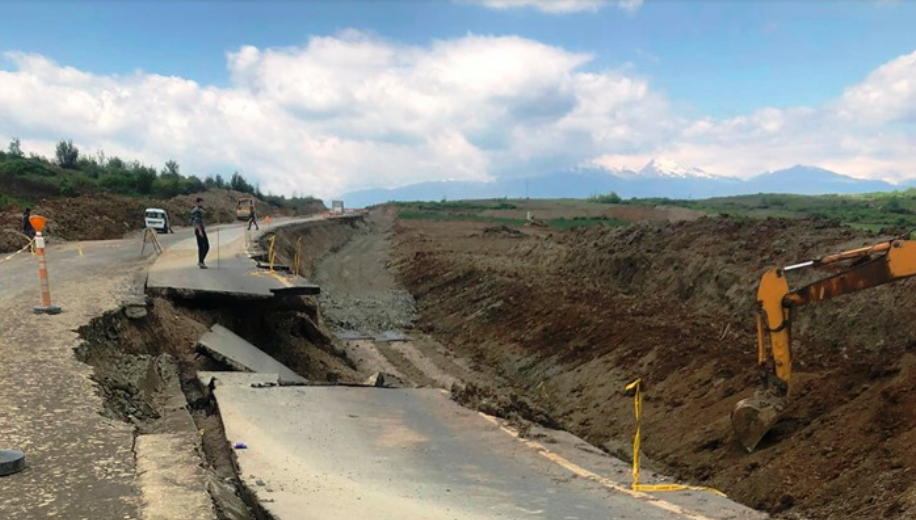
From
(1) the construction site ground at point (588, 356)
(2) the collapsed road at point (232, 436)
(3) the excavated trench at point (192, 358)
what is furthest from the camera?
(1) the construction site ground at point (588, 356)

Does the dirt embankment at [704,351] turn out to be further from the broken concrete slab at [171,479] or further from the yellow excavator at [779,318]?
the broken concrete slab at [171,479]

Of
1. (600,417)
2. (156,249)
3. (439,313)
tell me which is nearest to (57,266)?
(156,249)

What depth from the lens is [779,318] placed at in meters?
8.78

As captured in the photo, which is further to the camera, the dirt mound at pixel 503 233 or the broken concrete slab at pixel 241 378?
the dirt mound at pixel 503 233

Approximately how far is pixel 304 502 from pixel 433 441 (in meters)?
2.58

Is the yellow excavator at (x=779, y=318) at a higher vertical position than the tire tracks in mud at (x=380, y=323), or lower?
higher

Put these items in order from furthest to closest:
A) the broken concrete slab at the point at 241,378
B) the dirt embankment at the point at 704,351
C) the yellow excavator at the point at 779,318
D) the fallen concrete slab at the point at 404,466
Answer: the broken concrete slab at the point at 241,378
the yellow excavator at the point at 779,318
the dirt embankment at the point at 704,351
the fallen concrete slab at the point at 404,466

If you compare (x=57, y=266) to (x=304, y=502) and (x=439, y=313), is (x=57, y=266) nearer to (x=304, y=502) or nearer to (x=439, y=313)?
(x=439, y=313)

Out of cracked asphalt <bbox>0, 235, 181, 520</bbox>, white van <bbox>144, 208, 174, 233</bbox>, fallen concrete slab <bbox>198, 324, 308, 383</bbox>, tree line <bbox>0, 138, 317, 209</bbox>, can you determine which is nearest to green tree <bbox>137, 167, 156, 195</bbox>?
tree line <bbox>0, 138, 317, 209</bbox>

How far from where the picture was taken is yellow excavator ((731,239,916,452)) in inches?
330

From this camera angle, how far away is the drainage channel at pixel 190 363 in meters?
5.77

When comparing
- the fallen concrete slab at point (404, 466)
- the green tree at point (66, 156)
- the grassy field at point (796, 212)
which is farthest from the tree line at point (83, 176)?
the fallen concrete slab at point (404, 466)

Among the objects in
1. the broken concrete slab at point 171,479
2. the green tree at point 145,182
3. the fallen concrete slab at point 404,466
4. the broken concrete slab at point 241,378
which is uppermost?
the green tree at point 145,182

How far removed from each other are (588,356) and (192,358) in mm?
8067
